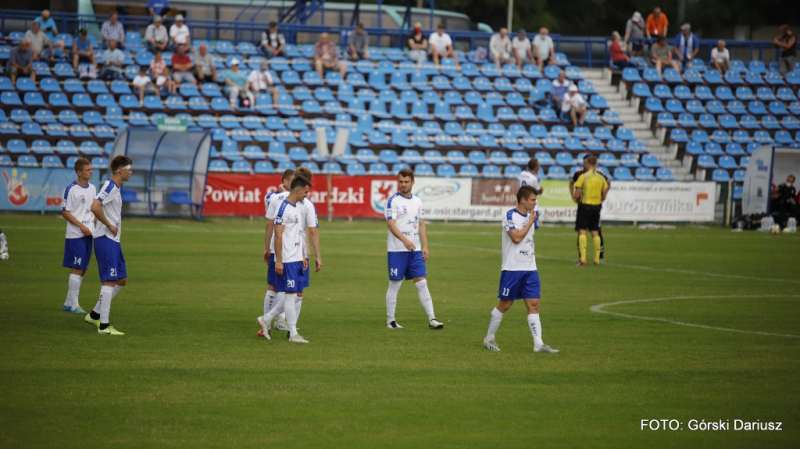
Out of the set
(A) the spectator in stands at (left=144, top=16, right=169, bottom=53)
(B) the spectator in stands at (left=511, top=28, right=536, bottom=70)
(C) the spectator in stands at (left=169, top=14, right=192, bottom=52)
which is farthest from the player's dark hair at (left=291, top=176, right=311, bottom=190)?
(B) the spectator in stands at (left=511, top=28, right=536, bottom=70)

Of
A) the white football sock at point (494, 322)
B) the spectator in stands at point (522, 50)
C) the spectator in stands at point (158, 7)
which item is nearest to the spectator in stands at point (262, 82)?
the spectator in stands at point (158, 7)

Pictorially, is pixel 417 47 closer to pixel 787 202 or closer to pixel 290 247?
pixel 787 202

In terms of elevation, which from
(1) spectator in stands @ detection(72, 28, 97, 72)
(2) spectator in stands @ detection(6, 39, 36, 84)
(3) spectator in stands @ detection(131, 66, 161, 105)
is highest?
(1) spectator in stands @ detection(72, 28, 97, 72)

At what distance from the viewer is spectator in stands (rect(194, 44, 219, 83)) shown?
37.1 m

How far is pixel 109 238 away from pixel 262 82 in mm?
26698

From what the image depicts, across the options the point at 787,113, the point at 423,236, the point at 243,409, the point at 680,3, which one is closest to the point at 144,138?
the point at 423,236

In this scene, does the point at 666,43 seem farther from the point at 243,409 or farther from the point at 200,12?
the point at 243,409

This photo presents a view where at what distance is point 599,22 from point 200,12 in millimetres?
29844

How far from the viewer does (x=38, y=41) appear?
119ft

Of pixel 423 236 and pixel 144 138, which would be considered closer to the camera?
pixel 423 236

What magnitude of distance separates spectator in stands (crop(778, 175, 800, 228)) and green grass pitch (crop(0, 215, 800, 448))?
15.6 m

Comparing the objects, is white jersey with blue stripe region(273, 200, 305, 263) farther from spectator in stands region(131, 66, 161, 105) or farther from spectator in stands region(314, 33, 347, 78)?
spectator in stands region(314, 33, 347, 78)

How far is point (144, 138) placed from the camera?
103ft

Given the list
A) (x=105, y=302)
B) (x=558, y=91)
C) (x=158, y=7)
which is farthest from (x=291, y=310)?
(x=558, y=91)
